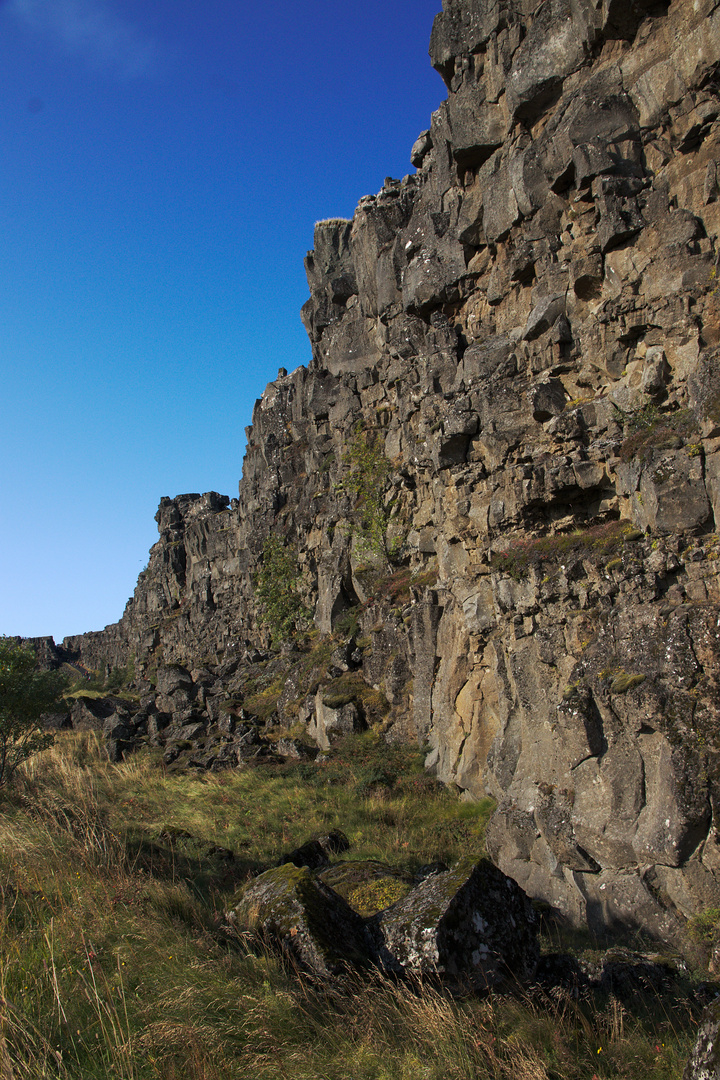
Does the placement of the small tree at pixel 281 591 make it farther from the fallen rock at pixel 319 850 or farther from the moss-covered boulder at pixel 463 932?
the moss-covered boulder at pixel 463 932

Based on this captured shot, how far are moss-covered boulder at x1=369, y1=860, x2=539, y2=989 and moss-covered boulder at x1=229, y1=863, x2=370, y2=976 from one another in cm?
25

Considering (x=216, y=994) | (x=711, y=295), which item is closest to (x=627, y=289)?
(x=711, y=295)

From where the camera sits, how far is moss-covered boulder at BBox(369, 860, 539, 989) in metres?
4.93

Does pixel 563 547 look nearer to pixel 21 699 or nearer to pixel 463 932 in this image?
pixel 463 932

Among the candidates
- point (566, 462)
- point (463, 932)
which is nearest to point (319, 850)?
point (463, 932)

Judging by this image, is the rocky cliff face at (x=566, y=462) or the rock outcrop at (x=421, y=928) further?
the rocky cliff face at (x=566, y=462)

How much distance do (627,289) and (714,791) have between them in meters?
9.73

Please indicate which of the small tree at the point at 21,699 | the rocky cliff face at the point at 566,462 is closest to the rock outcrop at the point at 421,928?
the rocky cliff face at the point at 566,462

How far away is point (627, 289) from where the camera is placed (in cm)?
1277

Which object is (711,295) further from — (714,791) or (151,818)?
(151,818)

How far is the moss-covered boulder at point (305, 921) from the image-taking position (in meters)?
4.94

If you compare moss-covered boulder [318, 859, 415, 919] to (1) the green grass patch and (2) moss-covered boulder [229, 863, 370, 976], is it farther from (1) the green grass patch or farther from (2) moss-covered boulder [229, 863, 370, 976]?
(1) the green grass patch

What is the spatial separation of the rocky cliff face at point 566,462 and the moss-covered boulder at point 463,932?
371 centimetres

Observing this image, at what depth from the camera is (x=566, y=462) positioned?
13.1 meters
